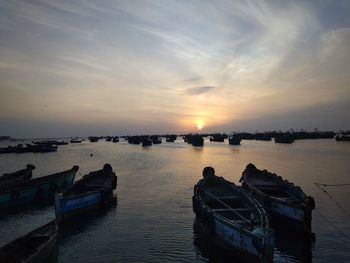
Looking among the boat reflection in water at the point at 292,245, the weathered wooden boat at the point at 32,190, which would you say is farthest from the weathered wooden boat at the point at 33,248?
the weathered wooden boat at the point at 32,190

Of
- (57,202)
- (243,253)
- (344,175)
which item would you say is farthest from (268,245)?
(344,175)

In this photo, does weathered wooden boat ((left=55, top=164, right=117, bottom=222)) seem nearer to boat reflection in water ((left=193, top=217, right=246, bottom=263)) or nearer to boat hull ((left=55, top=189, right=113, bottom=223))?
boat hull ((left=55, top=189, right=113, bottom=223))

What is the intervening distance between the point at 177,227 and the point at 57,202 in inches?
293

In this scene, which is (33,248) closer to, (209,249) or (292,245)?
(209,249)

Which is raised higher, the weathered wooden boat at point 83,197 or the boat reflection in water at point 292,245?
the weathered wooden boat at point 83,197

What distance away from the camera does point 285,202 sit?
1725 cm

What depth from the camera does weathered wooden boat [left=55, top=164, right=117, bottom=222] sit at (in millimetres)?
19188

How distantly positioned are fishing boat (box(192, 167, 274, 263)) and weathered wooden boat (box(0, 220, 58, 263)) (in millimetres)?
7212

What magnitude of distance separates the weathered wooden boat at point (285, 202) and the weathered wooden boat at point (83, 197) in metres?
10.9

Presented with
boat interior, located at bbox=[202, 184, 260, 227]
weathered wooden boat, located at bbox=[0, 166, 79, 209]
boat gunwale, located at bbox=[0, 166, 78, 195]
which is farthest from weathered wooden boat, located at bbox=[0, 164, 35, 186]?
boat interior, located at bbox=[202, 184, 260, 227]

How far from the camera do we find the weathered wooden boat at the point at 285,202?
53.3 feet

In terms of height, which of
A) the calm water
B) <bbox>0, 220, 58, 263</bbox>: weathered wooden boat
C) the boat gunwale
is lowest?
the calm water

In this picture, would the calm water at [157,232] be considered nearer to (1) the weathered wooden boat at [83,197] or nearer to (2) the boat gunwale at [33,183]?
(1) the weathered wooden boat at [83,197]

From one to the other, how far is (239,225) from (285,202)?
18.3 ft
